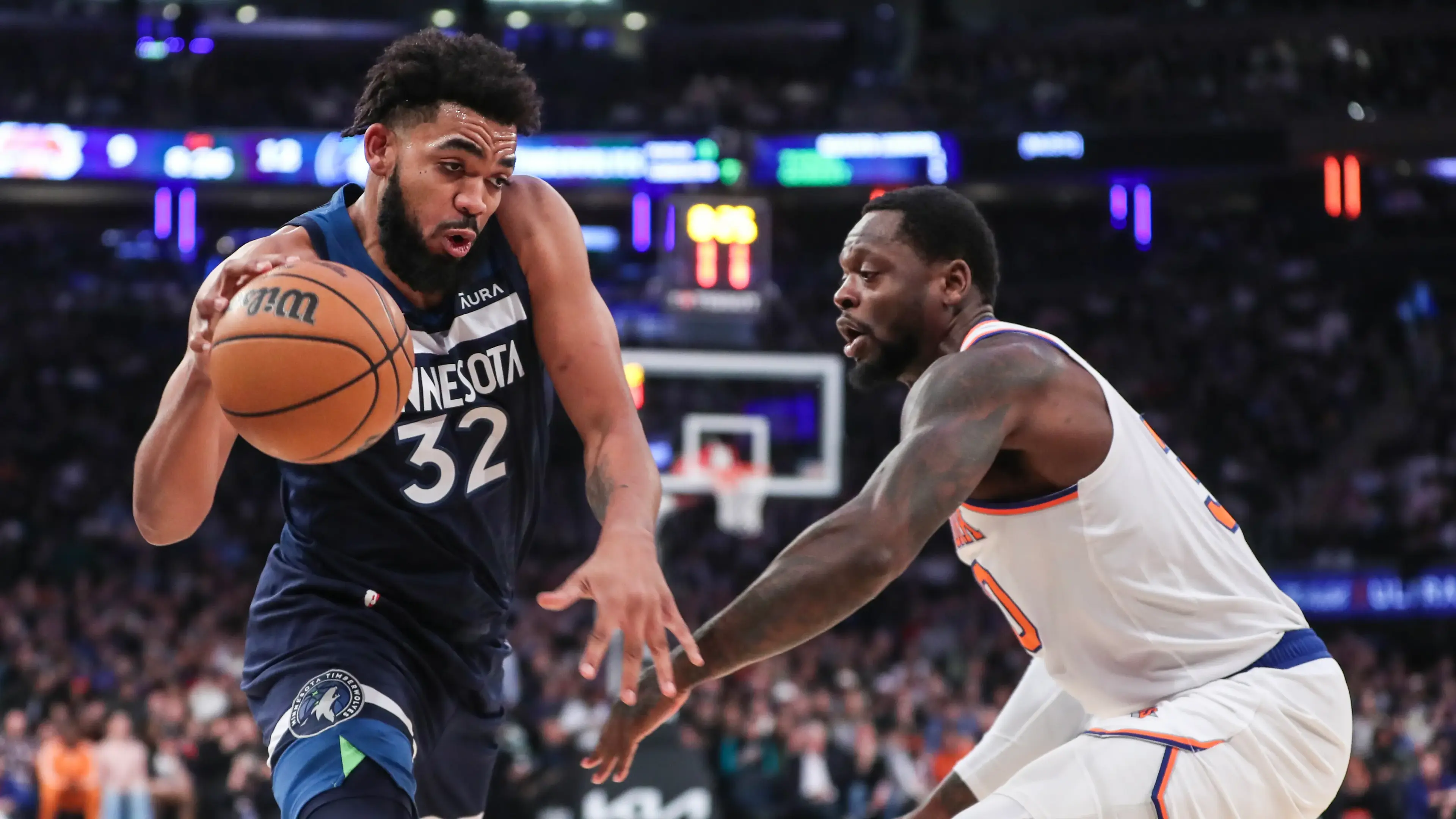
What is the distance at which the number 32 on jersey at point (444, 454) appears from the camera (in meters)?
3.35

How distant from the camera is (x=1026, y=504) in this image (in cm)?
325

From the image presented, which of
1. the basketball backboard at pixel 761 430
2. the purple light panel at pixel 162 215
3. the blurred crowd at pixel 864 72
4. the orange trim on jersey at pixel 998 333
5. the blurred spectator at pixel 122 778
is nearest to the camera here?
the orange trim on jersey at pixel 998 333

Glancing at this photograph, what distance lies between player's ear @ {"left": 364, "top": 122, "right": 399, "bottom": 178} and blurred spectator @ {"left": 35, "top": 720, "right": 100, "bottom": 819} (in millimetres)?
9812

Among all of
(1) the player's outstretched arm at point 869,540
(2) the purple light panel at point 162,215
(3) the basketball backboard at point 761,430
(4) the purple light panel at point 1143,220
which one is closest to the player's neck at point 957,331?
(1) the player's outstretched arm at point 869,540

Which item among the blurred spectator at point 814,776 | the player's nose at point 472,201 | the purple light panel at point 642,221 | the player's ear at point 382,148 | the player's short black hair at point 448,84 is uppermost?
the purple light panel at point 642,221

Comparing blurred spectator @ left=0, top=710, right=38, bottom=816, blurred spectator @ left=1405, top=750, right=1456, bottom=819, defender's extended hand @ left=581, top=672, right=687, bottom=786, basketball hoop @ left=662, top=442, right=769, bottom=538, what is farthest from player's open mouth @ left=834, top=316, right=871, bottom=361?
blurred spectator @ left=0, top=710, right=38, bottom=816

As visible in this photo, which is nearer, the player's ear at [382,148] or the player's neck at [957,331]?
the player's ear at [382,148]

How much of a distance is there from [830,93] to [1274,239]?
24.6 feet

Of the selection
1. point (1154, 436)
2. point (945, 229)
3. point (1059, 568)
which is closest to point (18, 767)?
point (945, 229)

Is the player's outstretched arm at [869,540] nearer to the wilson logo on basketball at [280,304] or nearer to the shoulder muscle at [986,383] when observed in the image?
the shoulder muscle at [986,383]

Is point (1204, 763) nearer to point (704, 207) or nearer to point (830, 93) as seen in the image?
point (704, 207)

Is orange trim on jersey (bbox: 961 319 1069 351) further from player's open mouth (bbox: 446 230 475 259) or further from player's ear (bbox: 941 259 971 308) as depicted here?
player's open mouth (bbox: 446 230 475 259)

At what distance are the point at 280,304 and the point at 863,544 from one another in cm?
126

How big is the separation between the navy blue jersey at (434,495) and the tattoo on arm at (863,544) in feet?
2.28
